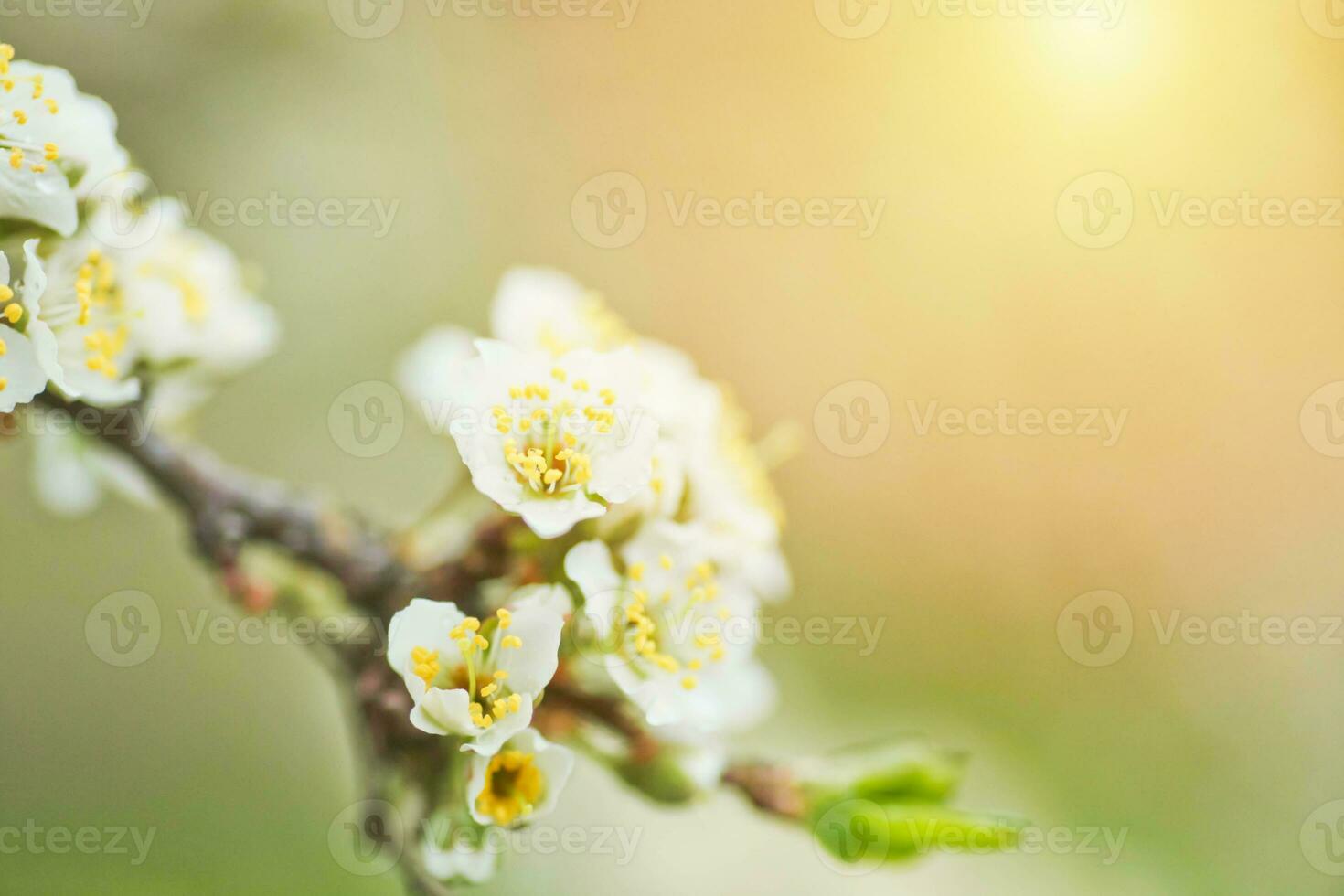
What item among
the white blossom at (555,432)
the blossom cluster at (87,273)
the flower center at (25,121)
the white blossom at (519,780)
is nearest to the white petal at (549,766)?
the white blossom at (519,780)

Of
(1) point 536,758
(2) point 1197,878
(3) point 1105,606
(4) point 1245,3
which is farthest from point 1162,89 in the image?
(1) point 536,758

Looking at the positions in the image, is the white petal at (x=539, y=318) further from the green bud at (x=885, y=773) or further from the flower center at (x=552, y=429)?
the green bud at (x=885, y=773)

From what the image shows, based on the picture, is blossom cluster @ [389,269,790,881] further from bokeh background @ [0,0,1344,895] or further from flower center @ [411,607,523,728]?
bokeh background @ [0,0,1344,895]

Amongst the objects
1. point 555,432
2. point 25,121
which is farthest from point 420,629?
point 25,121

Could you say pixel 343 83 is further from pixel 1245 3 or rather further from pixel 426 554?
pixel 1245 3

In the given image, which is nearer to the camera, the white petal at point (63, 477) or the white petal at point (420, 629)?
the white petal at point (420, 629)

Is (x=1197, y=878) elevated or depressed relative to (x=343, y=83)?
depressed

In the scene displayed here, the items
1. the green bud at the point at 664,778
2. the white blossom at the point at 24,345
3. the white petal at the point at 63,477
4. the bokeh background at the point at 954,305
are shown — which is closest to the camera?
the white blossom at the point at 24,345
